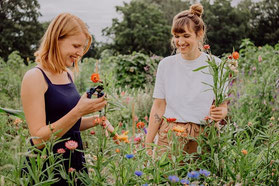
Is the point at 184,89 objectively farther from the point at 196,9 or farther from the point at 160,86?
the point at 196,9

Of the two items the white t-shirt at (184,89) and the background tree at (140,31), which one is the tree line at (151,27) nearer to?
the background tree at (140,31)

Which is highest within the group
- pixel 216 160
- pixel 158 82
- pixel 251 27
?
pixel 251 27

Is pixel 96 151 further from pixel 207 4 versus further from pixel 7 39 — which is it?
pixel 207 4

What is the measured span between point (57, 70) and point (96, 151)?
54 cm

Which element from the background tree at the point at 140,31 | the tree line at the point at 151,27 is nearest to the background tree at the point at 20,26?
the tree line at the point at 151,27

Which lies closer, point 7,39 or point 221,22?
point 7,39

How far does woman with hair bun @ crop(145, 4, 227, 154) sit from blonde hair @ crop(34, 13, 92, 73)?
2.54 feet

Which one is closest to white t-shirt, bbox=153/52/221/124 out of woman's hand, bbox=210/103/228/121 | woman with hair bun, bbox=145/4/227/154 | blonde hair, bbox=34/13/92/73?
woman with hair bun, bbox=145/4/227/154

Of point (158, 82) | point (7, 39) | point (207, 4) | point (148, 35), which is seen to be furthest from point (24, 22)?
point (158, 82)

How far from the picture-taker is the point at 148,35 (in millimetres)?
34906

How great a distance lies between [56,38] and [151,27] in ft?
115

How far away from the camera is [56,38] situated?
1.68m

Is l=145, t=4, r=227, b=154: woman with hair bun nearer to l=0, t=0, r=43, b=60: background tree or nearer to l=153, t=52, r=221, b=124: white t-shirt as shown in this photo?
l=153, t=52, r=221, b=124: white t-shirt

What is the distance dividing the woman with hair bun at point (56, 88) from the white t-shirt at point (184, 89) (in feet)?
2.23
